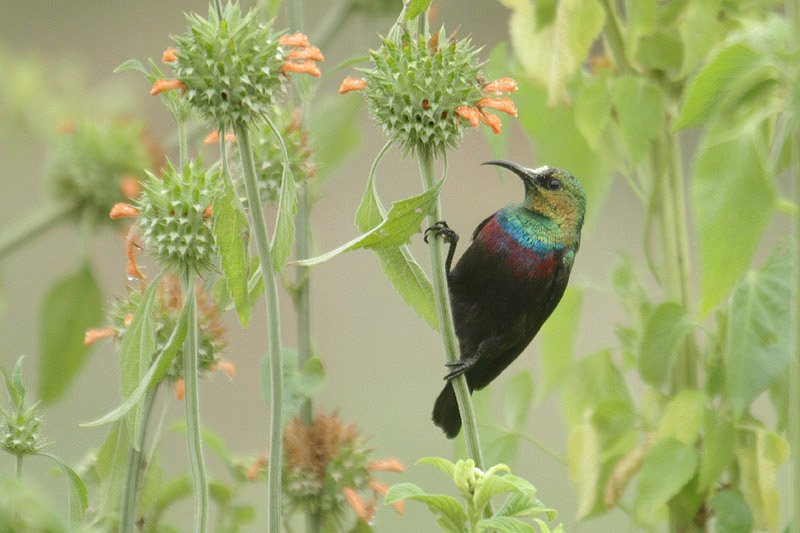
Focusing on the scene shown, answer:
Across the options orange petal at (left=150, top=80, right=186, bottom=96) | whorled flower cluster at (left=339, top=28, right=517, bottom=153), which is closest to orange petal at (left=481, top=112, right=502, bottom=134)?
whorled flower cluster at (left=339, top=28, right=517, bottom=153)

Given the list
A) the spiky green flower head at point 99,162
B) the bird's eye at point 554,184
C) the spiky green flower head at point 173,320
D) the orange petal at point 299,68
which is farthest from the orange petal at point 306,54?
the spiky green flower head at point 99,162

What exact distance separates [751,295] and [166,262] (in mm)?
335

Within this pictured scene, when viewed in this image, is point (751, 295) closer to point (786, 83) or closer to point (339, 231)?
point (786, 83)

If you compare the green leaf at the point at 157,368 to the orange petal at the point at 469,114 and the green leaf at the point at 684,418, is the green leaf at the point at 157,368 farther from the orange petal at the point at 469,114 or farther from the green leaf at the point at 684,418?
the green leaf at the point at 684,418

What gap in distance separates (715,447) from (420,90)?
326 mm

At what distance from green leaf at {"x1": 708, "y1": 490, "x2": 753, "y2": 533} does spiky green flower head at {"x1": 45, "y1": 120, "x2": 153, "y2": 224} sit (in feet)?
1.51

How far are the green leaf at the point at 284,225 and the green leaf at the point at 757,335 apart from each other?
0.28 metres

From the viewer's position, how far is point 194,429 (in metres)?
0.33

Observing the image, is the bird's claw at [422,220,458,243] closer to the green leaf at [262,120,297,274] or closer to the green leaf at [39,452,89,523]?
the green leaf at [262,120,297,274]

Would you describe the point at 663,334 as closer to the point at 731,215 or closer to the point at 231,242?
the point at 731,215

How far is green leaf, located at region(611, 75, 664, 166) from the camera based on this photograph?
578mm

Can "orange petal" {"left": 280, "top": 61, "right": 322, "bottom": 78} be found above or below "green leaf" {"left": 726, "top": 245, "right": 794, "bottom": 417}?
above

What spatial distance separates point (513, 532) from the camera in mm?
317

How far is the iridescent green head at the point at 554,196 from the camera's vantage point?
54 centimetres
